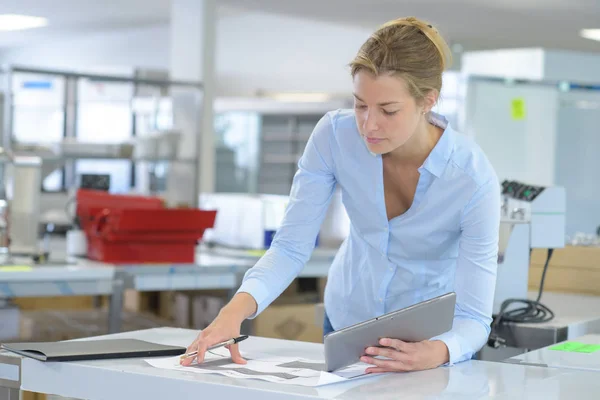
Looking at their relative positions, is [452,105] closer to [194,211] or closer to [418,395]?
[194,211]

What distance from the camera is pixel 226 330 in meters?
1.76

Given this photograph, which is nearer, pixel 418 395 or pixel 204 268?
pixel 418 395

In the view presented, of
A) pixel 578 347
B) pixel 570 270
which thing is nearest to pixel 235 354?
pixel 578 347

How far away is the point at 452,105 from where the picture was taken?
284 inches

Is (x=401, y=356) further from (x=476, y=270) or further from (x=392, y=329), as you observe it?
(x=476, y=270)

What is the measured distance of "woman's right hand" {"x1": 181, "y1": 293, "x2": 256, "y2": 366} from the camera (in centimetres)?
169

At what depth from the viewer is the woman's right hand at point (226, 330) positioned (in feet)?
5.55

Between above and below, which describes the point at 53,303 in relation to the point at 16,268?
below

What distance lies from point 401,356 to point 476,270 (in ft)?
0.85

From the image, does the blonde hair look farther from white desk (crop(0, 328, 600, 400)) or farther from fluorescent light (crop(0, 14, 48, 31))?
fluorescent light (crop(0, 14, 48, 31))

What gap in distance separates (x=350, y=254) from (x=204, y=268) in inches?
89.2

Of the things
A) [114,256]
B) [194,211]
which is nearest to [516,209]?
[194,211]

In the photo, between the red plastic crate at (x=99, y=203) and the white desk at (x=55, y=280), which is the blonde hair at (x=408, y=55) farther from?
the red plastic crate at (x=99, y=203)

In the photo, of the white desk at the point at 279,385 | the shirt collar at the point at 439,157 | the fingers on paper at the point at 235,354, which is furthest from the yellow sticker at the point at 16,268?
the shirt collar at the point at 439,157
